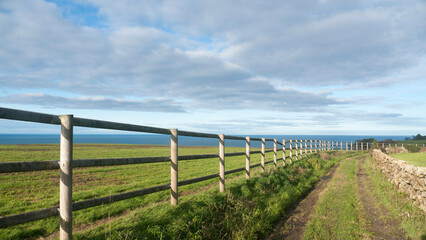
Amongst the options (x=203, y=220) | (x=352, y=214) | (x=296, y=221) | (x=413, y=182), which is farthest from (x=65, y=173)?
(x=413, y=182)

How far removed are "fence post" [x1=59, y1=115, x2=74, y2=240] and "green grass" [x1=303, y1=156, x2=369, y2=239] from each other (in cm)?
440

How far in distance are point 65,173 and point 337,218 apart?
20.4 ft

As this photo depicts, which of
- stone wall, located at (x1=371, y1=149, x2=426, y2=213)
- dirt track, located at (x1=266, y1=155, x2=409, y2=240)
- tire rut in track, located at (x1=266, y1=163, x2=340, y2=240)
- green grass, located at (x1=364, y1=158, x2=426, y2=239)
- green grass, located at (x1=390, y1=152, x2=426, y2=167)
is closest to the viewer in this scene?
tire rut in track, located at (x1=266, y1=163, x2=340, y2=240)

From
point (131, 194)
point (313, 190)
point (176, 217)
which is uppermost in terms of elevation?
point (131, 194)

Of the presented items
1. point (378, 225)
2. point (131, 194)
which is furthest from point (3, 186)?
point (378, 225)

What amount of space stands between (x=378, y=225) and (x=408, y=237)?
0.72 metres

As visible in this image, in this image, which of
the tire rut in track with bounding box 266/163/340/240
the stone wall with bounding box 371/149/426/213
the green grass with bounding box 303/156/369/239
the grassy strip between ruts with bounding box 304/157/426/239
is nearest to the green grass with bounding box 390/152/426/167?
the stone wall with bounding box 371/149/426/213

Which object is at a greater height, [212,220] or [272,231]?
[212,220]

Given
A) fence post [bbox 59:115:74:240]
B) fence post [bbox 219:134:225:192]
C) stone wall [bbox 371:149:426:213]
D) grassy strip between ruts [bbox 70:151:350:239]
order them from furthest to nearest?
1. fence post [bbox 219:134:225:192]
2. stone wall [bbox 371:149:426:213]
3. grassy strip between ruts [bbox 70:151:350:239]
4. fence post [bbox 59:115:74:240]

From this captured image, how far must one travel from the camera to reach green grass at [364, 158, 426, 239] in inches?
226

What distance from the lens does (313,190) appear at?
32.5 ft

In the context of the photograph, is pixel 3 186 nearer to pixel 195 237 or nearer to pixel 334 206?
pixel 195 237

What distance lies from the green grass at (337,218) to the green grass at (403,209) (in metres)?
0.82

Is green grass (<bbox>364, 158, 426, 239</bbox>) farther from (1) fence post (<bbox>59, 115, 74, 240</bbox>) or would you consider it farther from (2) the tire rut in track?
(1) fence post (<bbox>59, 115, 74, 240</bbox>)
